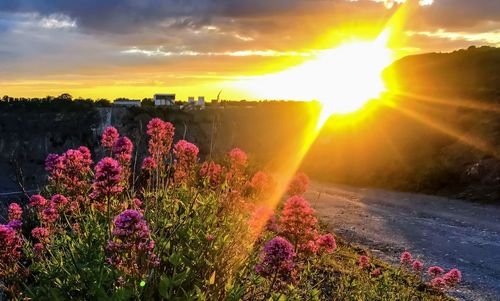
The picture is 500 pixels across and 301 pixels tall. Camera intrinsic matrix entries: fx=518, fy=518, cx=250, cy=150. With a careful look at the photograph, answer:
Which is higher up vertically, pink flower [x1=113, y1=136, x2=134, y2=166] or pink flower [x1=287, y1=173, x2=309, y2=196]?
pink flower [x1=113, y1=136, x2=134, y2=166]

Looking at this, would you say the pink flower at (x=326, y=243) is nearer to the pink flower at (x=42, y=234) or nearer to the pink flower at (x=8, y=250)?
the pink flower at (x=42, y=234)

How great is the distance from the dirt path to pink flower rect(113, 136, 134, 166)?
6.44 m

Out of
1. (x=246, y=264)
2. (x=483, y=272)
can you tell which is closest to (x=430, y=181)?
(x=483, y=272)

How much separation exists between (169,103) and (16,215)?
169 ft

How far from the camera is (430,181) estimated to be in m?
27.9

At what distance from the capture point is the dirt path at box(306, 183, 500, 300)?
13.7m

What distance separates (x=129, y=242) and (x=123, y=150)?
2.19 meters

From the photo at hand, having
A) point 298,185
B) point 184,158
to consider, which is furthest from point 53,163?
point 298,185

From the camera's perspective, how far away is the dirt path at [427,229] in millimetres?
13656

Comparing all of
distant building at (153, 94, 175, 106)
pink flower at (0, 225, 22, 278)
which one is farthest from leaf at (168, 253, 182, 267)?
distant building at (153, 94, 175, 106)

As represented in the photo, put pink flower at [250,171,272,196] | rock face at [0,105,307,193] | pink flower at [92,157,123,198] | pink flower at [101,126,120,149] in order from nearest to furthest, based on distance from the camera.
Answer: pink flower at [92,157,123,198]
pink flower at [101,126,120,149]
pink flower at [250,171,272,196]
rock face at [0,105,307,193]

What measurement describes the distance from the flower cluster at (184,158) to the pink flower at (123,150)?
27.6 inches

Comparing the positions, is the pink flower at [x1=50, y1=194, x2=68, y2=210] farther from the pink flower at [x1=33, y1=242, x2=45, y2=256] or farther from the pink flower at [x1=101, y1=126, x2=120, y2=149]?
the pink flower at [x1=101, y1=126, x2=120, y2=149]

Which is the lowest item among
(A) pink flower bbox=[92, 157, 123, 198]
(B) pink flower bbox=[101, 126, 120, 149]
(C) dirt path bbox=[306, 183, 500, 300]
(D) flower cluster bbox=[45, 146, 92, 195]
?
(C) dirt path bbox=[306, 183, 500, 300]
